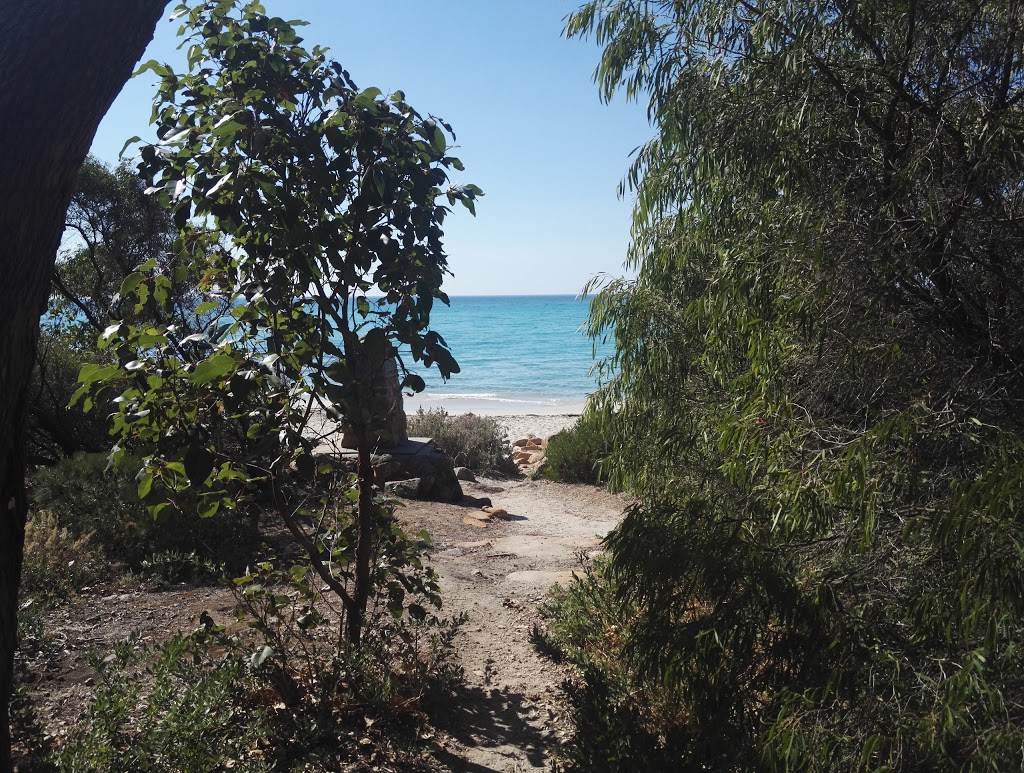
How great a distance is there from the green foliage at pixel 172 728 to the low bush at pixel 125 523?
8.39 ft

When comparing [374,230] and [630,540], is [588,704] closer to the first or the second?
[630,540]

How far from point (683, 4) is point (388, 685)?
12.9 feet

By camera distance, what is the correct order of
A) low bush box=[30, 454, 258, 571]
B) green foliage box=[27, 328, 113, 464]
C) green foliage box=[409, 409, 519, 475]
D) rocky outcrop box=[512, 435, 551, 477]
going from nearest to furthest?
low bush box=[30, 454, 258, 571]
green foliage box=[27, 328, 113, 464]
green foliage box=[409, 409, 519, 475]
rocky outcrop box=[512, 435, 551, 477]

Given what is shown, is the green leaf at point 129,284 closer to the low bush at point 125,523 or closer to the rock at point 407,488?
the low bush at point 125,523

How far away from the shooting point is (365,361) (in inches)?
143

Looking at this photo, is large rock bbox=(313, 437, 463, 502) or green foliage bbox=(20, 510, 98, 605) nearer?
green foliage bbox=(20, 510, 98, 605)

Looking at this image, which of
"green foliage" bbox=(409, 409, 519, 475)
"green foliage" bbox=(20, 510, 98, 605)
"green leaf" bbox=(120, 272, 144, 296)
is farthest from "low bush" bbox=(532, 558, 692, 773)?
"green foliage" bbox=(409, 409, 519, 475)

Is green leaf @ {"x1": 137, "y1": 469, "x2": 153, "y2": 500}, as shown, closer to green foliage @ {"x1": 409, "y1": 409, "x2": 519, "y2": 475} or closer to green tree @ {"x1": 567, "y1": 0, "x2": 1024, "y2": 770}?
green tree @ {"x1": 567, "y1": 0, "x2": 1024, "y2": 770}

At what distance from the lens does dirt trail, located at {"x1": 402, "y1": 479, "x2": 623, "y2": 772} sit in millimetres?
3863

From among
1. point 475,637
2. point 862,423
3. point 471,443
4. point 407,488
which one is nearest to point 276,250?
point 862,423

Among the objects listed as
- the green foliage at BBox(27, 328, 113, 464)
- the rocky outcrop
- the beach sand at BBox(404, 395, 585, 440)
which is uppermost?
the green foliage at BBox(27, 328, 113, 464)

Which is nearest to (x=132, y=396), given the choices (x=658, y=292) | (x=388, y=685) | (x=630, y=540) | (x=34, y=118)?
(x=34, y=118)

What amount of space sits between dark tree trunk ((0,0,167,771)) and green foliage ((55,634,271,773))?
61cm

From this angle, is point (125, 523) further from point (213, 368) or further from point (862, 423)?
point (862, 423)
